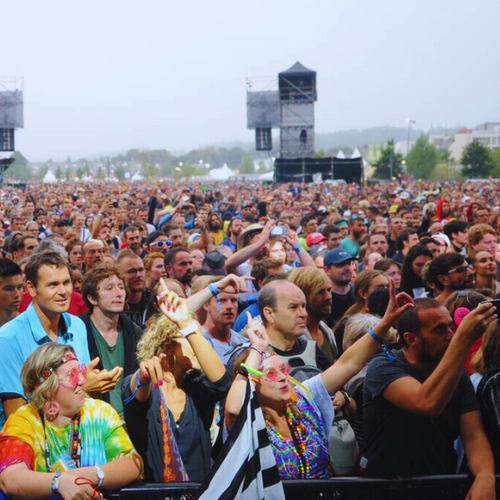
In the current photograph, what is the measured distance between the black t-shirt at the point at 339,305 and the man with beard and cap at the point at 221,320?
2228mm

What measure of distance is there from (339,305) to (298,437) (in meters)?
3.96

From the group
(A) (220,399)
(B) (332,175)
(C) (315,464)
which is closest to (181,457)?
(A) (220,399)

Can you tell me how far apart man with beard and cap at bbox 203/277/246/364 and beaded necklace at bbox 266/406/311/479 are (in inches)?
60.1

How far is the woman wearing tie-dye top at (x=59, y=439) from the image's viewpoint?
365 centimetres

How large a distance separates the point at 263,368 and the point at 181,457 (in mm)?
710

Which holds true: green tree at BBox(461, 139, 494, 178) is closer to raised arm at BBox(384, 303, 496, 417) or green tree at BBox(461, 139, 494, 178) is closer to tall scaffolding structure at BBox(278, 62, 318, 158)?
tall scaffolding structure at BBox(278, 62, 318, 158)

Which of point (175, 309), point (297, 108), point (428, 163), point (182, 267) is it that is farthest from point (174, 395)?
point (428, 163)

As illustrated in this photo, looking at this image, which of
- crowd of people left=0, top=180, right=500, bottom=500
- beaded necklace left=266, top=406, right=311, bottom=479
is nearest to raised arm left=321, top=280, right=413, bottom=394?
crowd of people left=0, top=180, right=500, bottom=500

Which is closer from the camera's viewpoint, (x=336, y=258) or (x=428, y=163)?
(x=336, y=258)

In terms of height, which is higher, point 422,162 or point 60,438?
point 422,162

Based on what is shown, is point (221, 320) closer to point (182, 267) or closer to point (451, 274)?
point (451, 274)

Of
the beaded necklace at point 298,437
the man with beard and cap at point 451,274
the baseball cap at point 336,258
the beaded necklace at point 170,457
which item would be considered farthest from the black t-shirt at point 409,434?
the baseball cap at point 336,258

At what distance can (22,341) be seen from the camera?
4773mm

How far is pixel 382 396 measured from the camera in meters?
4.12
